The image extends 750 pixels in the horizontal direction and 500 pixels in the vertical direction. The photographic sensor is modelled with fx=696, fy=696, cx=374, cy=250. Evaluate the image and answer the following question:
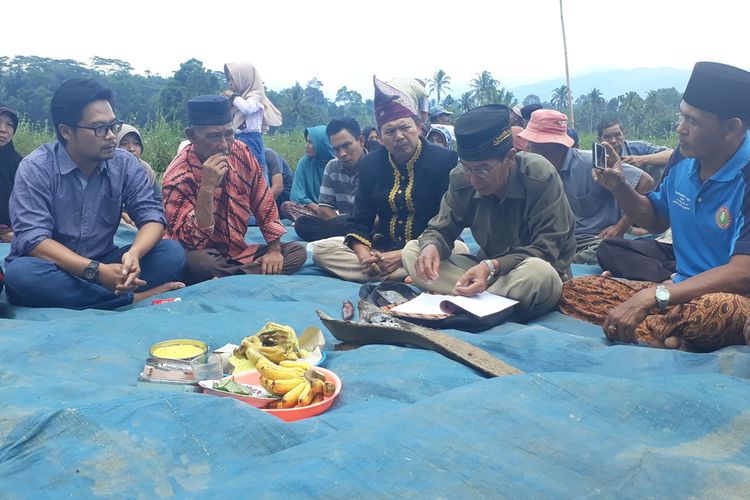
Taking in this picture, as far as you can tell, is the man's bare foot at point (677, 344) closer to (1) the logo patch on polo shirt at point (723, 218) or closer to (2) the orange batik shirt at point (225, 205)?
(1) the logo patch on polo shirt at point (723, 218)

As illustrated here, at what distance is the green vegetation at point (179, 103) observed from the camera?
13500 mm

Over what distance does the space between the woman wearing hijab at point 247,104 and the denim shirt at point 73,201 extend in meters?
2.69

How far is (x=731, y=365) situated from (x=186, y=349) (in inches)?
76.7

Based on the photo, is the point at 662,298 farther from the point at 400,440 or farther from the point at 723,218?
the point at 400,440

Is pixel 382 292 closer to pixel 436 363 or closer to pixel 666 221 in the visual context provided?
pixel 436 363

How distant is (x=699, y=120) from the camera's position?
287 cm

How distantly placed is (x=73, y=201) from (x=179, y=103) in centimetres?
2662

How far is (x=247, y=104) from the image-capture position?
6.62m

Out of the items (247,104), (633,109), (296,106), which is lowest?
(633,109)

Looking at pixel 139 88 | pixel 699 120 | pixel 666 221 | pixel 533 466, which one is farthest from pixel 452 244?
pixel 139 88

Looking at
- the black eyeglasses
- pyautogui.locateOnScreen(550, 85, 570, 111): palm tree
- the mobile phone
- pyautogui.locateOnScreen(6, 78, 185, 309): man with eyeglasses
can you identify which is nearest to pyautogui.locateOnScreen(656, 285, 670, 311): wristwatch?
the mobile phone

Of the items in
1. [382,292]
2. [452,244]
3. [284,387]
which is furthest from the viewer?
[452,244]

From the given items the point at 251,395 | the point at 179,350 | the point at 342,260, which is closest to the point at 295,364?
the point at 251,395

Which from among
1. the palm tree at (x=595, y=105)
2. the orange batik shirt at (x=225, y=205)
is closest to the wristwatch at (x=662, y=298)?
the orange batik shirt at (x=225, y=205)
